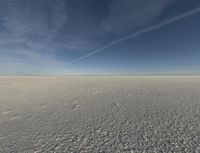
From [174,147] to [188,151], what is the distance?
346 millimetres

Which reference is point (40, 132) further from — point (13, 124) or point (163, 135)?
point (163, 135)

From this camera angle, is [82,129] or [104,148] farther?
[82,129]

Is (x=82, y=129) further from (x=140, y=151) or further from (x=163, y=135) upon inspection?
(x=163, y=135)

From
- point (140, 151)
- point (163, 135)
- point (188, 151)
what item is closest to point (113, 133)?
point (140, 151)

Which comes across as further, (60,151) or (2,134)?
(2,134)

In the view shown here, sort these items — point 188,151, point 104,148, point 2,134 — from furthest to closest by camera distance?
point 2,134
point 104,148
point 188,151

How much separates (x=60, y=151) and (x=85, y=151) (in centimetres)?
77

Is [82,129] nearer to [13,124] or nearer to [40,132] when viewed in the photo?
[40,132]

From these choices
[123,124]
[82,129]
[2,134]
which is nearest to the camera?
[2,134]

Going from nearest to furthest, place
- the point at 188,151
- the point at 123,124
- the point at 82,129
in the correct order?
the point at 188,151 → the point at 82,129 → the point at 123,124

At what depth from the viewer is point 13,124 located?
527 cm

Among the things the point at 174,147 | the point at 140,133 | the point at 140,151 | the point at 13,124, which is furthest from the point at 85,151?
the point at 13,124

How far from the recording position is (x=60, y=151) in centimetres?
345

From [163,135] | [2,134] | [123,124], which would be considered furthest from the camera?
[123,124]
